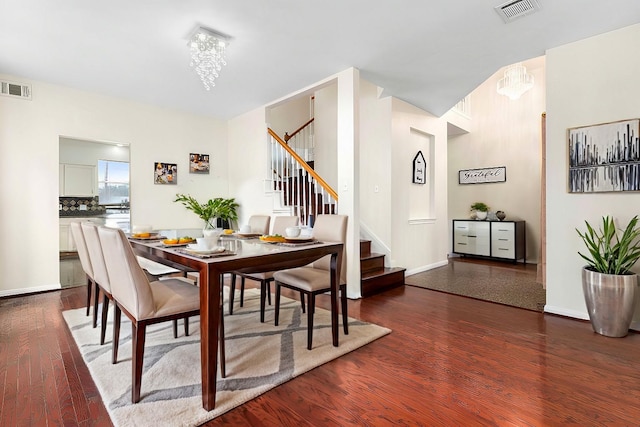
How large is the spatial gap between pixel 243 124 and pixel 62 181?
111 inches

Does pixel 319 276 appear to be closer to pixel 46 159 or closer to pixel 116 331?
pixel 116 331

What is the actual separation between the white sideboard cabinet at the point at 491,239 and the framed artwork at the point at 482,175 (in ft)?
3.04

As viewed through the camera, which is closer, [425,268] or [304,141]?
[425,268]

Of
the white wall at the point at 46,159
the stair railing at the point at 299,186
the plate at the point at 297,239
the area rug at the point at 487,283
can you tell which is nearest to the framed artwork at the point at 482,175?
the area rug at the point at 487,283

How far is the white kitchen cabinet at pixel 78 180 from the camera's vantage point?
15.5 ft

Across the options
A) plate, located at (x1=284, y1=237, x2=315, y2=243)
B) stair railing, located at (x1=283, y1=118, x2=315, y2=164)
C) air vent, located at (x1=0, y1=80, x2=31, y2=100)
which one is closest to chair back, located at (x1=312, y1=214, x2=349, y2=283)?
plate, located at (x1=284, y1=237, x2=315, y2=243)

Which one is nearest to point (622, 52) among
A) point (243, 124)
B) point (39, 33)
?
point (243, 124)

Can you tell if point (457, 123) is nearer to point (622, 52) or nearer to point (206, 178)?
point (622, 52)

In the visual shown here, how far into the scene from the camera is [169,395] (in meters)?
1.73

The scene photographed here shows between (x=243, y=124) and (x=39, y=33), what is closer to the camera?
(x=39, y=33)

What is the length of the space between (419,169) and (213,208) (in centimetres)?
339

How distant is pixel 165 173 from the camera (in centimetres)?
504

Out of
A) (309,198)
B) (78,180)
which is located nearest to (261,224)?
(309,198)

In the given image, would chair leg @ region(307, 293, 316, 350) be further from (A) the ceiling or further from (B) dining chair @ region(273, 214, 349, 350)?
(A) the ceiling
